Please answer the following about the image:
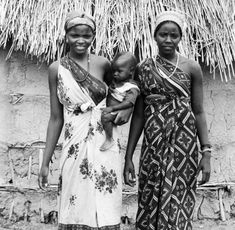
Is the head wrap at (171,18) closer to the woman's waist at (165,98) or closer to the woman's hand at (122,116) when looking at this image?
the woman's waist at (165,98)

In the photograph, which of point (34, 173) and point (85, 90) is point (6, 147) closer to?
point (34, 173)

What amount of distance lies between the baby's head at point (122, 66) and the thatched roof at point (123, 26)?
1.09m

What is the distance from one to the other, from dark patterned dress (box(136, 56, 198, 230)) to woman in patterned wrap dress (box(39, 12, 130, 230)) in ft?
0.63

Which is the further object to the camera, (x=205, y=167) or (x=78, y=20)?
(x=205, y=167)

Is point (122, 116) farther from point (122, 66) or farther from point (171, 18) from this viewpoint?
point (171, 18)

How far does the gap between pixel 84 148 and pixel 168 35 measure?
0.83 meters

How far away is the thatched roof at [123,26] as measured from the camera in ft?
15.6

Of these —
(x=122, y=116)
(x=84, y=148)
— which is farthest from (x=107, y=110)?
(x=84, y=148)

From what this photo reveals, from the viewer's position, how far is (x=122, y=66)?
11.7ft

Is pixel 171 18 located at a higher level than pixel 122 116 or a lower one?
higher

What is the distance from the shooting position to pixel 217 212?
17.2 ft

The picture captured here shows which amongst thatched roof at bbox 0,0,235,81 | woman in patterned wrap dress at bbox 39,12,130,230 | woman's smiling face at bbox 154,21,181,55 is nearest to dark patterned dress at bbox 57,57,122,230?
woman in patterned wrap dress at bbox 39,12,130,230

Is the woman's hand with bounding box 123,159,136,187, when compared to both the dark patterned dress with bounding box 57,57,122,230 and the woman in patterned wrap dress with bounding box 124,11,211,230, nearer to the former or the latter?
the woman in patterned wrap dress with bounding box 124,11,211,230

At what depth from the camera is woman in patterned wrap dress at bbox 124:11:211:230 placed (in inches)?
140
